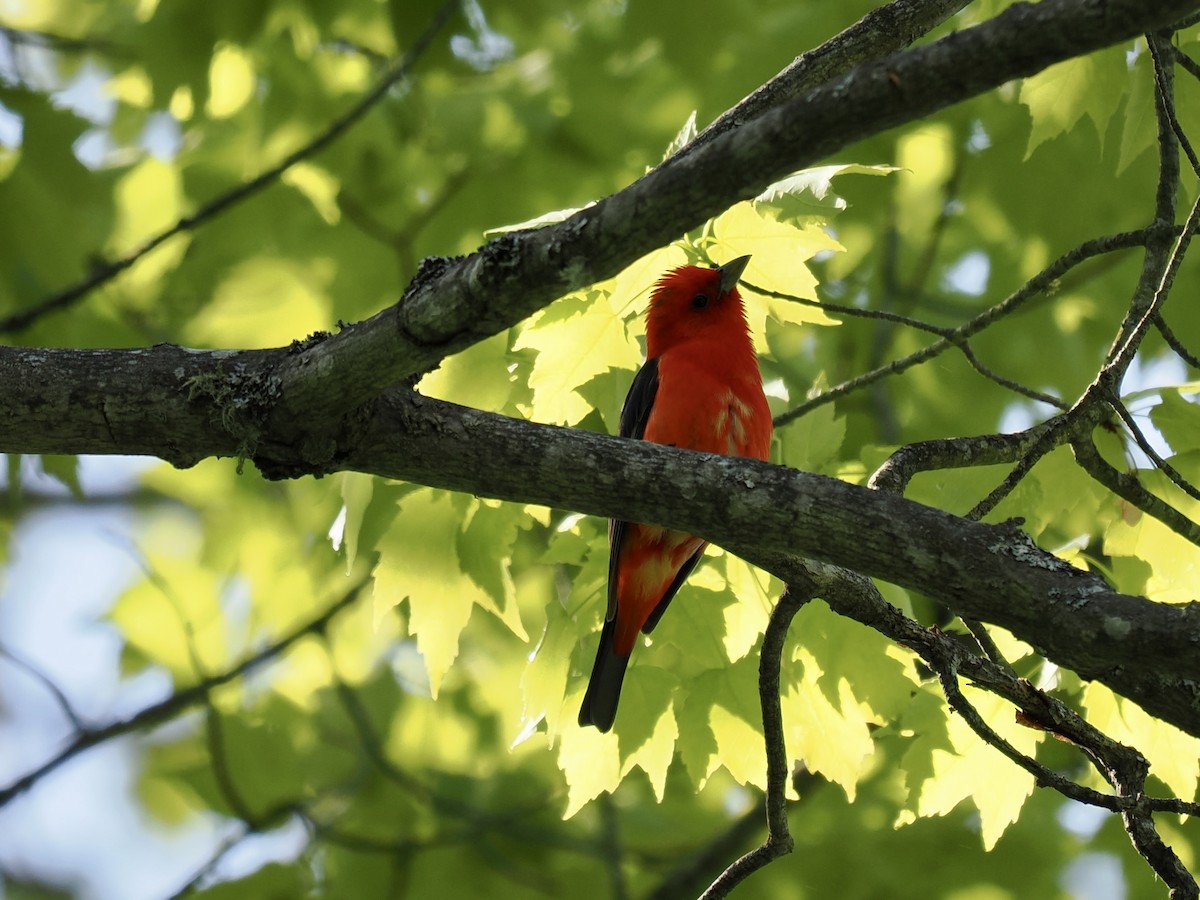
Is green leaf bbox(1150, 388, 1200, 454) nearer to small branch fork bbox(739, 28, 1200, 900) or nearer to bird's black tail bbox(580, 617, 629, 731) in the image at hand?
small branch fork bbox(739, 28, 1200, 900)

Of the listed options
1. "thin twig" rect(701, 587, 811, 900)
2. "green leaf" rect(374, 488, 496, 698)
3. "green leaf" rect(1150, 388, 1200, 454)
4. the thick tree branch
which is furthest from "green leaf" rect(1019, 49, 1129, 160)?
"green leaf" rect(374, 488, 496, 698)

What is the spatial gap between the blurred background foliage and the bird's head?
22 cm

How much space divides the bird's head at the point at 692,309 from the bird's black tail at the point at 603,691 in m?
1.62

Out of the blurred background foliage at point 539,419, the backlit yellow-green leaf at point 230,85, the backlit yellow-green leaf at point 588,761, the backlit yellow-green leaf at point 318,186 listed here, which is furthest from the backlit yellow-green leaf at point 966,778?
the backlit yellow-green leaf at point 230,85

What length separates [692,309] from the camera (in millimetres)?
4855

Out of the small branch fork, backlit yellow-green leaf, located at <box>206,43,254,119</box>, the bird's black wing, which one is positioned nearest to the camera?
the small branch fork

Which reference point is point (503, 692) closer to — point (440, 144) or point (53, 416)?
point (440, 144)

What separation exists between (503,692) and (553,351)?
437 cm

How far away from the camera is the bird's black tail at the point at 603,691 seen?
138 inches

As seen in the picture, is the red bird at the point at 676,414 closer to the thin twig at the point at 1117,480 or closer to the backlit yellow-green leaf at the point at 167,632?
the thin twig at the point at 1117,480

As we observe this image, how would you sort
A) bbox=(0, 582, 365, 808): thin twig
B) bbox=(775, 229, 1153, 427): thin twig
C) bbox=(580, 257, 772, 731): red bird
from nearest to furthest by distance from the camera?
bbox=(775, 229, 1153, 427): thin twig
bbox=(580, 257, 772, 731): red bird
bbox=(0, 582, 365, 808): thin twig

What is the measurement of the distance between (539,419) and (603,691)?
0.88 m

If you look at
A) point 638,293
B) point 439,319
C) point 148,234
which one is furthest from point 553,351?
point 148,234

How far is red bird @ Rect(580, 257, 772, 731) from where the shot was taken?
362 centimetres
